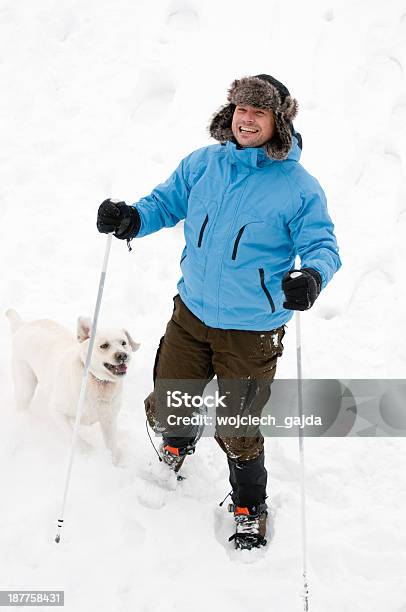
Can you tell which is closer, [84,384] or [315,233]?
[315,233]

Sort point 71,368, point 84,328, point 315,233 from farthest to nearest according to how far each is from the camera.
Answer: point 71,368 < point 84,328 < point 315,233

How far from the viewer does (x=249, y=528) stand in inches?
116

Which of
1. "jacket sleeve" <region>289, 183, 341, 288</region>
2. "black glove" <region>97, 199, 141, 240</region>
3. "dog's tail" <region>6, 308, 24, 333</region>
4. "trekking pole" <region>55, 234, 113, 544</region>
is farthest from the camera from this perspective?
"dog's tail" <region>6, 308, 24, 333</region>

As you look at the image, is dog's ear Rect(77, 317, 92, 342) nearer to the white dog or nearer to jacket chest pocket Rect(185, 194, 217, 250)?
the white dog

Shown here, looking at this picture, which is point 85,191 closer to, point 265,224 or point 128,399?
point 128,399

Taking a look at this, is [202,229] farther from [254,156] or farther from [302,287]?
[302,287]

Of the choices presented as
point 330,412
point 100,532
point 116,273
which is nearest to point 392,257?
point 330,412

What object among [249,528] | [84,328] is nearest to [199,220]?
[84,328]

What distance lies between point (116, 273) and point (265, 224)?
2.58 meters

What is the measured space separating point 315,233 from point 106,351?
1356 mm

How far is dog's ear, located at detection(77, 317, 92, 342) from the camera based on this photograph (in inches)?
119

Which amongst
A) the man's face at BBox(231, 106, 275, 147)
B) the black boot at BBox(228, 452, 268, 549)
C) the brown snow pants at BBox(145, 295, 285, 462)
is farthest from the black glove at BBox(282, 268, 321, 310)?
the black boot at BBox(228, 452, 268, 549)

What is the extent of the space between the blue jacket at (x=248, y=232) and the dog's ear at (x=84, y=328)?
0.64m

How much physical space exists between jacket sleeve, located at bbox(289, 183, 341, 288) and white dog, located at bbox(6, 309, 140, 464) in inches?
48.8
